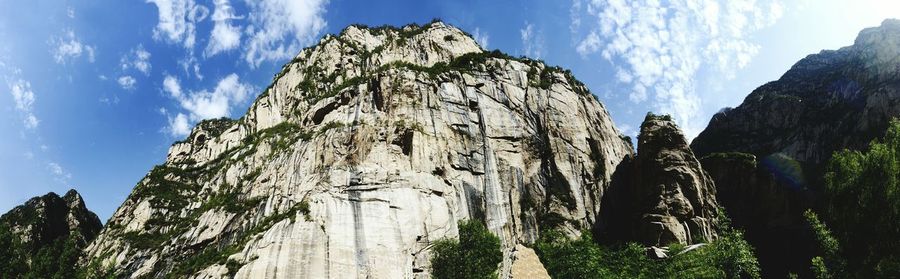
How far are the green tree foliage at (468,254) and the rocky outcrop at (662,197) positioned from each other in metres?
20.7

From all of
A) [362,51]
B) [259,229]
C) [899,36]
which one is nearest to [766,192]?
[899,36]

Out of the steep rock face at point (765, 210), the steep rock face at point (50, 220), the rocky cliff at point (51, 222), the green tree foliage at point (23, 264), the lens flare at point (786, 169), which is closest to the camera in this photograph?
the green tree foliage at point (23, 264)

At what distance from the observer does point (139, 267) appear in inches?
2987

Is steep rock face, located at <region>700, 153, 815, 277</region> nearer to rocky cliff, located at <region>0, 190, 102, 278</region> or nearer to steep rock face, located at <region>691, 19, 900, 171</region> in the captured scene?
steep rock face, located at <region>691, 19, 900, 171</region>

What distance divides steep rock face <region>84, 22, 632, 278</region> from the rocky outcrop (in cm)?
403

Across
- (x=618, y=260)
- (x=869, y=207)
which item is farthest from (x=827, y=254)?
(x=618, y=260)

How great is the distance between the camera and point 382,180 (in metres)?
60.3

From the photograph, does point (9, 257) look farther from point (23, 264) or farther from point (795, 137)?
point (795, 137)

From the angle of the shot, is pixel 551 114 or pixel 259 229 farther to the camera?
pixel 551 114

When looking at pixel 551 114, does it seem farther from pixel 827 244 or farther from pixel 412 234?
pixel 827 244

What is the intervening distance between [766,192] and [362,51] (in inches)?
3293

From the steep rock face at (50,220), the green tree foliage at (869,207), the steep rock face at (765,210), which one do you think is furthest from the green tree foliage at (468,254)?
the steep rock face at (50,220)

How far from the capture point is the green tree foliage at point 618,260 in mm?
53250

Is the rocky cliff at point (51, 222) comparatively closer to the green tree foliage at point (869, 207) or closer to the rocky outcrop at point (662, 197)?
the rocky outcrop at point (662, 197)
